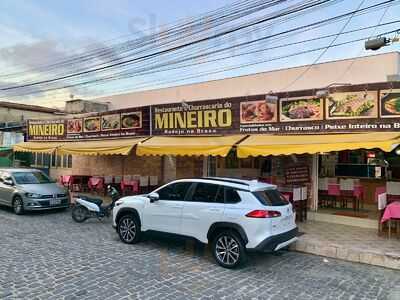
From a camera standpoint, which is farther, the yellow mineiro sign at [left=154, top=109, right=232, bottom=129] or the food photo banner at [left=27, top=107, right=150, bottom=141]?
the food photo banner at [left=27, top=107, right=150, bottom=141]

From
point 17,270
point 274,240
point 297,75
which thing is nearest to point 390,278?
point 274,240

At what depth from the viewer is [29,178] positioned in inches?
512

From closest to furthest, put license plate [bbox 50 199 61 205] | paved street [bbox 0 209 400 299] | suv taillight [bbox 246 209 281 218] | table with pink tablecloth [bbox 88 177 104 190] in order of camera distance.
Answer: paved street [bbox 0 209 400 299]
suv taillight [bbox 246 209 281 218]
license plate [bbox 50 199 61 205]
table with pink tablecloth [bbox 88 177 104 190]

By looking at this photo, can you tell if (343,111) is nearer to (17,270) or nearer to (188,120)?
(188,120)

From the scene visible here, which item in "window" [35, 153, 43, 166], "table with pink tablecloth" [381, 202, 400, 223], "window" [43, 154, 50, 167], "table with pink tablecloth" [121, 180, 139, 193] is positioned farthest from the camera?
"window" [35, 153, 43, 166]

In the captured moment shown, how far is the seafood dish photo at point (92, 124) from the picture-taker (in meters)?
15.5

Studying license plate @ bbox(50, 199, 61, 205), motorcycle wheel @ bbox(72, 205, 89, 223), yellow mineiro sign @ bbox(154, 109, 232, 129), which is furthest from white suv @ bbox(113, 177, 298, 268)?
license plate @ bbox(50, 199, 61, 205)

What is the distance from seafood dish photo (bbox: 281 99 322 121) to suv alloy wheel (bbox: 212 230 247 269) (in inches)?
190

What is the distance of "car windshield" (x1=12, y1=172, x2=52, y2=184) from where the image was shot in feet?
41.8

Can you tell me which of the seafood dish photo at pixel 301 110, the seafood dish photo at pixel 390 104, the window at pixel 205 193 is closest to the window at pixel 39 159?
the seafood dish photo at pixel 301 110

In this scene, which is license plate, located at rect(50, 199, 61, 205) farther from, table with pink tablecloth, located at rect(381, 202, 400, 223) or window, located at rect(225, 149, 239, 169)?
table with pink tablecloth, located at rect(381, 202, 400, 223)

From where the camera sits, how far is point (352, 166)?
1302cm

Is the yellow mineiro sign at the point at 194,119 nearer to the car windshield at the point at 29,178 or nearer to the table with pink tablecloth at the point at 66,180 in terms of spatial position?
the car windshield at the point at 29,178

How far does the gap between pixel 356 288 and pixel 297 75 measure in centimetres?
1109
